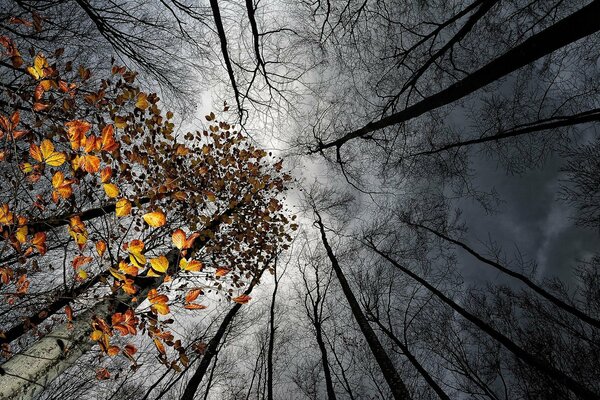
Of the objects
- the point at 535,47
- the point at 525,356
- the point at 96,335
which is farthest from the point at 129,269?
the point at 525,356

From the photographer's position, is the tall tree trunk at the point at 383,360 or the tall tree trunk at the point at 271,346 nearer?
the tall tree trunk at the point at 383,360

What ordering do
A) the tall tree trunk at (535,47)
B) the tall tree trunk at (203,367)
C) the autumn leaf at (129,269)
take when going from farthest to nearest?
the tall tree trunk at (203,367) < the autumn leaf at (129,269) < the tall tree trunk at (535,47)

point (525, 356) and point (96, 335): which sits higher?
point (96, 335)

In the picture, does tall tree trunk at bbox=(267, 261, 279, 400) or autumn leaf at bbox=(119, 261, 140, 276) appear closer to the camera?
autumn leaf at bbox=(119, 261, 140, 276)

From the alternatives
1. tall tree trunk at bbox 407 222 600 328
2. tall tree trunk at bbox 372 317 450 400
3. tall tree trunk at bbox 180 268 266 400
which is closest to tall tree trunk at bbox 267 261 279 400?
tall tree trunk at bbox 180 268 266 400

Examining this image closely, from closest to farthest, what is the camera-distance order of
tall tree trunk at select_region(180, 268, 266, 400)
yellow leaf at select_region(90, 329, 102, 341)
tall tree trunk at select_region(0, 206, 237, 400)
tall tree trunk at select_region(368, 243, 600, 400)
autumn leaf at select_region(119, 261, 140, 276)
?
tall tree trunk at select_region(0, 206, 237, 400)
yellow leaf at select_region(90, 329, 102, 341)
autumn leaf at select_region(119, 261, 140, 276)
tall tree trunk at select_region(368, 243, 600, 400)
tall tree trunk at select_region(180, 268, 266, 400)

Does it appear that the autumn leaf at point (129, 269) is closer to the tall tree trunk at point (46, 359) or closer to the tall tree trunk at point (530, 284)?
the tall tree trunk at point (46, 359)

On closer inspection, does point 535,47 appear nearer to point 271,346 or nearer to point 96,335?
point 96,335

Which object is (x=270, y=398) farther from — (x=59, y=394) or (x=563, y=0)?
(x=563, y=0)

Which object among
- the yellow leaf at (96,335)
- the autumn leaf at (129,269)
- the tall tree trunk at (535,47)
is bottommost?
the yellow leaf at (96,335)

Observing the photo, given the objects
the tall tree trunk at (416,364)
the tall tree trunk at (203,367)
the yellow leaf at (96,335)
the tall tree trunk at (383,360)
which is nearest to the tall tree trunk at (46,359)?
the yellow leaf at (96,335)

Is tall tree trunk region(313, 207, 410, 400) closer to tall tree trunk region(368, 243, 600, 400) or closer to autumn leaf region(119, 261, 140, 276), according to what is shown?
tall tree trunk region(368, 243, 600, 400)

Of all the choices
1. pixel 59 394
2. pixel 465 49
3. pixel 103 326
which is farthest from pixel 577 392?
pixel 59 394

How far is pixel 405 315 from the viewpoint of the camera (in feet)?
27.3
